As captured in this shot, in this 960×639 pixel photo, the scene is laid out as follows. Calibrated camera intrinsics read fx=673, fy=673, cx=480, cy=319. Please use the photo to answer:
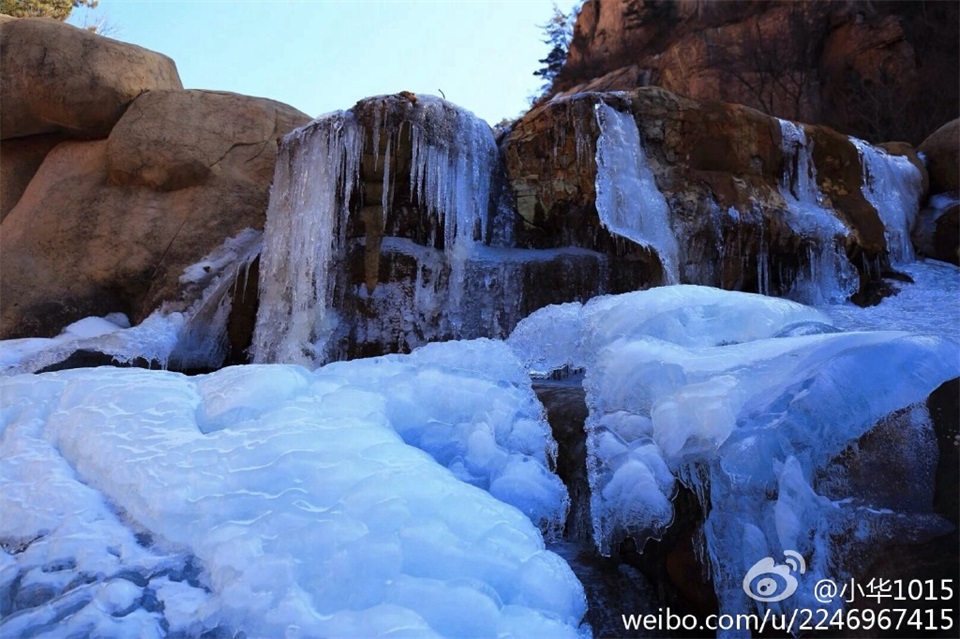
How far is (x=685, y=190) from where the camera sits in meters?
5.87

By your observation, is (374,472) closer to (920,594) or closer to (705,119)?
(920,594)

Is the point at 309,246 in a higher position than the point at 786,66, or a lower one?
lower

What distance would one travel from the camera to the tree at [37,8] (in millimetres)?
11984

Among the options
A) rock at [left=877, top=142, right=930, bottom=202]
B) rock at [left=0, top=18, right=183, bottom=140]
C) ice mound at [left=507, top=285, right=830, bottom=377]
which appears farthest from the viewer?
rock at [left=877, top=142, right=930, bottom=202]

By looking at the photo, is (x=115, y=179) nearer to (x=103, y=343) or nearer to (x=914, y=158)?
(x=103, y=343)

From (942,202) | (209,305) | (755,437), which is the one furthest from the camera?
(942,202)

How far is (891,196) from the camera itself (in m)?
7.10

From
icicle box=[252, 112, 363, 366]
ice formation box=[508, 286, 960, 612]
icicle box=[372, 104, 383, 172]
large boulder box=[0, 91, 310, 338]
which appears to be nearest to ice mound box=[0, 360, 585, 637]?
ice formation box=[508, 286, 960, 612]

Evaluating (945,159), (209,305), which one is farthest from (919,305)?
(209,305)

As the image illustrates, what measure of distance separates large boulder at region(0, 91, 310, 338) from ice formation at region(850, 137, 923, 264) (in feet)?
21.4

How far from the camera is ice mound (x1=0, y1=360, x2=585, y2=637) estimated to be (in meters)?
1.56

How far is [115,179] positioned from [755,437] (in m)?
7.74

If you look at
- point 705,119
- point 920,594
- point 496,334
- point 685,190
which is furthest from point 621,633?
point 705,119

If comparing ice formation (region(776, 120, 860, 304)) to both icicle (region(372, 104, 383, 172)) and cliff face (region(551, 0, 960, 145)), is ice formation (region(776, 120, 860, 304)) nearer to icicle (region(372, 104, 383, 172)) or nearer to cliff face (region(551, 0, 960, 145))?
icicle (region(372, 104, 383, 172))
